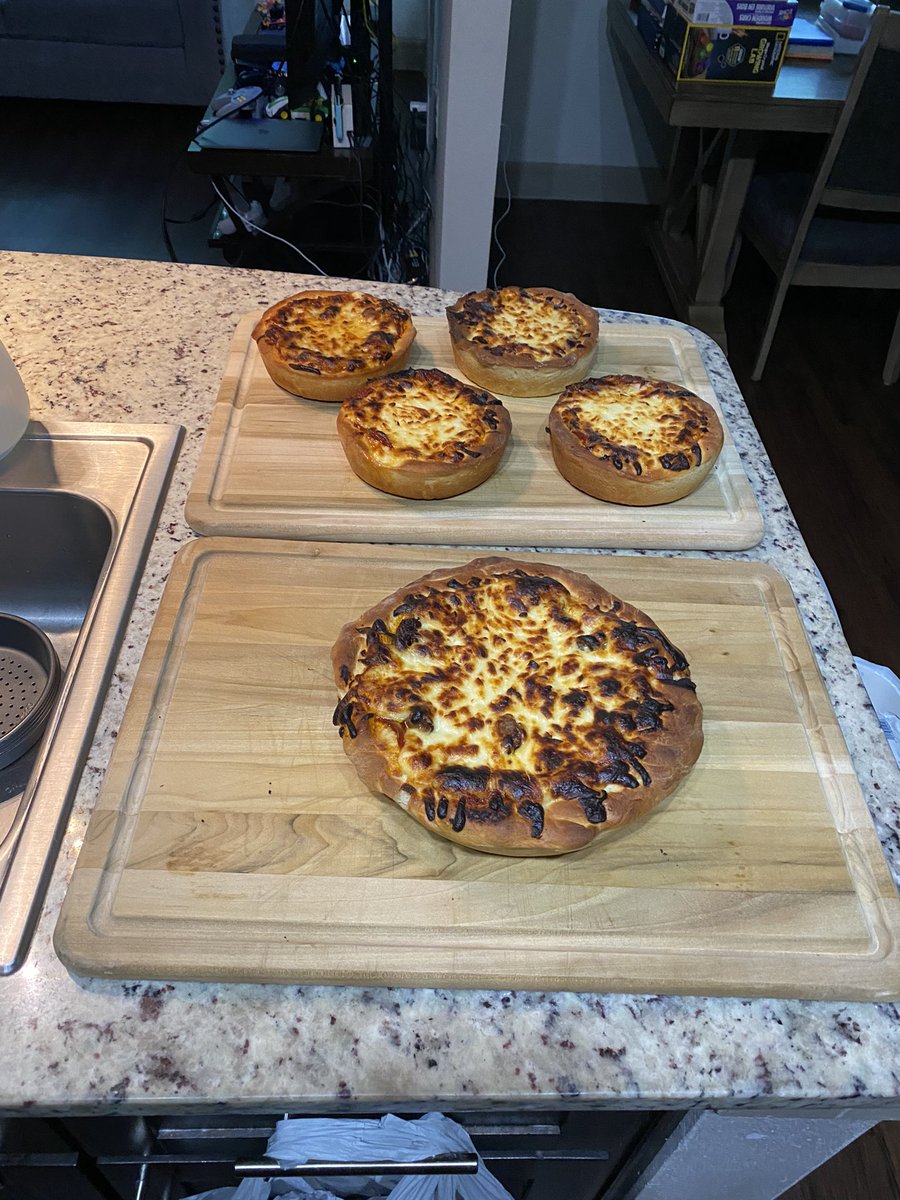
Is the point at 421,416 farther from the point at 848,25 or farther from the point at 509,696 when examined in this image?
the point at 848,25

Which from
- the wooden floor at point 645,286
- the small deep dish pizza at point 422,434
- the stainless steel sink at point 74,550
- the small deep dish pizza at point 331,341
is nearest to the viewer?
the stainless steel sink at point 74,550

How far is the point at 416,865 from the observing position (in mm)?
789

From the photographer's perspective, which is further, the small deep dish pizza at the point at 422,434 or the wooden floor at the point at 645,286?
the wooden floor at the point at 645,286

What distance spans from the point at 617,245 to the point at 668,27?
1.21 meters

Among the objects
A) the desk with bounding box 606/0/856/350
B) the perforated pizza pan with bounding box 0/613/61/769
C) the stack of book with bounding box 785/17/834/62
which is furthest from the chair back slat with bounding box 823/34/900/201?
the perforated pizza pan with bounding box 0/613/61/769

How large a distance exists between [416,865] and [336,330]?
3.00 feet

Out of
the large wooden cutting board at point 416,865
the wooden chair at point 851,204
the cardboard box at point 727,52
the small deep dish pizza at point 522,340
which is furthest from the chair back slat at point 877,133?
the large wooden cutting board at point 416,865

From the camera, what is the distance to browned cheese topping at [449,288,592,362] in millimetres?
1354

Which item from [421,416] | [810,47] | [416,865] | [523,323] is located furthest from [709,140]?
[416,865]

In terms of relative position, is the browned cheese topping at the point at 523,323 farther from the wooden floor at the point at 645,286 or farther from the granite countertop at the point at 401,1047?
the wooden floor at the point at 645,286

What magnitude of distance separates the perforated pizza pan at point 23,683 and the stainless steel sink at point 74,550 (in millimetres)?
22

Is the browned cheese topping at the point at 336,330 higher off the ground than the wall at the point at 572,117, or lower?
higher

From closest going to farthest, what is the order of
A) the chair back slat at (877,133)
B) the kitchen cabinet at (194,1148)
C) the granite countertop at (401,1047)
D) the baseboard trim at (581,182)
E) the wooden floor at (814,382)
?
the granite countertop at (401,1047) → the kitchen cabinet at (194,1148) → the chair back slat at (877,133) → the wooden floor at (814,382) → the baseboard trim at (581,182)

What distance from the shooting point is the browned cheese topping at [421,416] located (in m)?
1.16
